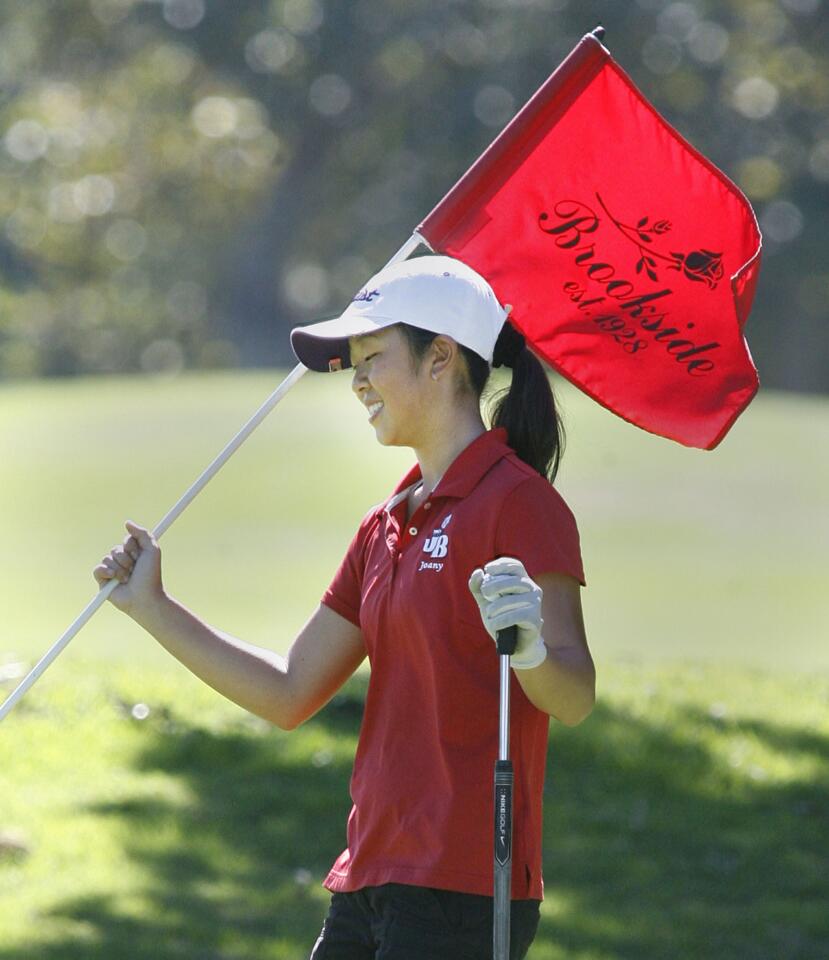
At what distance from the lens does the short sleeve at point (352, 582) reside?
137 inches

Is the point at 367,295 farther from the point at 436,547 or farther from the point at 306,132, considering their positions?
the point at 306,132

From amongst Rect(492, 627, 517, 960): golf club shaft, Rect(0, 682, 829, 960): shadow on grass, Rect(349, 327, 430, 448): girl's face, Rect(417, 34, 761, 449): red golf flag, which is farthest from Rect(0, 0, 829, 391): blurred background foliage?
Rect(492, 627, 517, 960): golf club shaft

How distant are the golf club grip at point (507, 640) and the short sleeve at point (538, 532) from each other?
21 cm

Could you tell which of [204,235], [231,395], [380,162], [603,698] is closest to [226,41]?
[380,162]

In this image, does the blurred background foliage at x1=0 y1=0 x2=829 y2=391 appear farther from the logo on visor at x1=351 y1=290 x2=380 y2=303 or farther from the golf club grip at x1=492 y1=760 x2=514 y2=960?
the golf club grip at x1=492 y1=760 x2=514 y2=960

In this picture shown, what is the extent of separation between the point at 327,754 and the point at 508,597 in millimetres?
4307

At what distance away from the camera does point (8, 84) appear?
36.2 m

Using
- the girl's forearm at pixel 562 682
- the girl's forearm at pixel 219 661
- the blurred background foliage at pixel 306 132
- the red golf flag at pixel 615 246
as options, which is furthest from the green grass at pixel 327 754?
the blurred background foliage at pixel 306 132

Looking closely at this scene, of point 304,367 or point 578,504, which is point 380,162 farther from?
point 304,367

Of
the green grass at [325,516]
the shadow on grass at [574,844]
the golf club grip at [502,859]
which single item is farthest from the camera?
the green grass at [325,516]

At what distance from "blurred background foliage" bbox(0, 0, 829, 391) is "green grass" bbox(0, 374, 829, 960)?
2115cm

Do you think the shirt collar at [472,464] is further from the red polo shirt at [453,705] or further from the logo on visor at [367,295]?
the logo on visor at [367,295]

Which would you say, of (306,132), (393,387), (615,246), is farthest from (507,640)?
(306,132)

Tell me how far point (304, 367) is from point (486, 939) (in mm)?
1114
